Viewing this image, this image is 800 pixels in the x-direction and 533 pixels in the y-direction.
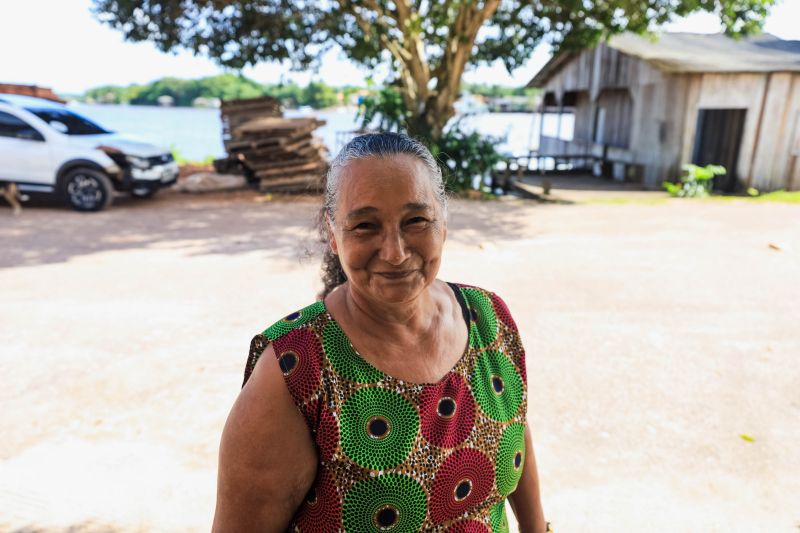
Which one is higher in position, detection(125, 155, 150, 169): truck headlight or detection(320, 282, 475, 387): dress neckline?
detection(320, 282, 475, 387): dress neckline

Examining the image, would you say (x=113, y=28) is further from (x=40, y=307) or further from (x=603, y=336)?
(x=603, y=336)

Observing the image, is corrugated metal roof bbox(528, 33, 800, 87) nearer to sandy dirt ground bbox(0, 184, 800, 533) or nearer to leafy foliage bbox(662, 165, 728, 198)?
leafy foliage bbox(662, 165, 728, 198)

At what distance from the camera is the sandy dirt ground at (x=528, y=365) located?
298cm

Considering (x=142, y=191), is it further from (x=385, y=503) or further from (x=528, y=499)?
(x=385, y=503)

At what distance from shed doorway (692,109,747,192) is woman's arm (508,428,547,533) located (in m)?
15.6

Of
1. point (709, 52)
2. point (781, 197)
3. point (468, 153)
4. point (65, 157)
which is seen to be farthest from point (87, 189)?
point (709, 52)

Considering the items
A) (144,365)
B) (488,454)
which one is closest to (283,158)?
(144,365)

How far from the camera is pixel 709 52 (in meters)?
16.8

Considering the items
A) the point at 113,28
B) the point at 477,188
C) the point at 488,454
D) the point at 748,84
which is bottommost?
the point at 477,188

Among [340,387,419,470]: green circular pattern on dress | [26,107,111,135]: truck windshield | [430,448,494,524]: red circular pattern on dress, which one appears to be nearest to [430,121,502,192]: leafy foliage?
[26,107,111,135]: truck windshield

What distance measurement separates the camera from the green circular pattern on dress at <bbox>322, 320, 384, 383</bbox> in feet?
4.60

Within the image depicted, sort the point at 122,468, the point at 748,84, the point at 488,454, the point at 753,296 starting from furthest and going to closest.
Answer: the point at 748,84, the point at 753,296, the point at 122,468, the point at 488,454

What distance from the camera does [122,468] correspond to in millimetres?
3189

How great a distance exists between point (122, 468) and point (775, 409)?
3956 millimetres
